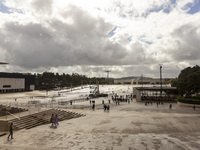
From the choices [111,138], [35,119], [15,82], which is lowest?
[111,138]

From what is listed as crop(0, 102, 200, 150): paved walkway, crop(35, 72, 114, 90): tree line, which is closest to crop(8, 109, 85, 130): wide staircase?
crop(0, 102, 200, 150): paved walkway

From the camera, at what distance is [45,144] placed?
498 inches

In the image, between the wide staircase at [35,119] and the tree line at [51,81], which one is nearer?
the wide staircase at [35,119]

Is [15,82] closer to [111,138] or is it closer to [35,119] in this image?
[35,119]

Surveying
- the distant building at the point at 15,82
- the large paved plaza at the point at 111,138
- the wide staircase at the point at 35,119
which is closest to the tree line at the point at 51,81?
the distant building at the point at 15,82

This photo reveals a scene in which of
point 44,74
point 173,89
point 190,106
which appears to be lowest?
point 190,106

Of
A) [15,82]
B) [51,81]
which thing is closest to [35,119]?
[15,82]

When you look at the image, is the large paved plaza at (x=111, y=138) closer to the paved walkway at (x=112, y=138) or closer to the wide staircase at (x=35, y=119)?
the paved walkway at (x=112, y=138)

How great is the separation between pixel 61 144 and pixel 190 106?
3305 centimetres

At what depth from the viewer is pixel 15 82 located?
8344cm

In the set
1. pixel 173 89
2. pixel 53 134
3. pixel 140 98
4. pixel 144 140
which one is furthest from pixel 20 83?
pixel 144 140

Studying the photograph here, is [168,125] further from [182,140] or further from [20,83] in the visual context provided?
[20,83]

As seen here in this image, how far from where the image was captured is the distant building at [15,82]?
253 ft

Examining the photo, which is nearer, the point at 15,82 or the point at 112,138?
the point at 112,138
